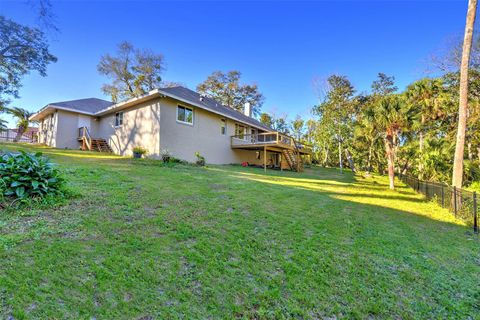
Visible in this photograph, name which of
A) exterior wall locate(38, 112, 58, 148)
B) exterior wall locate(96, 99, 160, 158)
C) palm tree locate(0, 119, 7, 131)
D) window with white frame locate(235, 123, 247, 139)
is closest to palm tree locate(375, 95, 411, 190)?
window with white frame locate(235, 123, 247, 139)

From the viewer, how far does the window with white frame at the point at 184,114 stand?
14.7 m

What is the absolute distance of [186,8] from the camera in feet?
41.3

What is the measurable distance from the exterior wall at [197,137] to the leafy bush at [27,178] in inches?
347

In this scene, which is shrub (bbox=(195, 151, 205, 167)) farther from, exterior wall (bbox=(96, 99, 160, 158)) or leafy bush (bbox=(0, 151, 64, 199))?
leafy bush (bbox=(0, 151, 64, 199))

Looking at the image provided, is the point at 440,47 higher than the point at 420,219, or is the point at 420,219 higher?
the point at 440,47

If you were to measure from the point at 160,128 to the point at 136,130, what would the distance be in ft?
8.14

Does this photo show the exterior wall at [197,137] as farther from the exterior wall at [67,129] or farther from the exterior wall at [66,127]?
the exterior wall at [67,129]

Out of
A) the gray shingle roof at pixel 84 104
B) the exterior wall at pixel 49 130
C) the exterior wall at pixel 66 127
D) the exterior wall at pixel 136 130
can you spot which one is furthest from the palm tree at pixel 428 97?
the exterior wall at pixel 49 130

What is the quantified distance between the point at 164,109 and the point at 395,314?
13.5 m

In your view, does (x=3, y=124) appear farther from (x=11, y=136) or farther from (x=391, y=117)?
(x=391, y=117)

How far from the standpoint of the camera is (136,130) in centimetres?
1521

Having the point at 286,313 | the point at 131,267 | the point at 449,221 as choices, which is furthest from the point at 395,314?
the point at 449,221

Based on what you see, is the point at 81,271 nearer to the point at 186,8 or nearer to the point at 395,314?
the point at 395,314

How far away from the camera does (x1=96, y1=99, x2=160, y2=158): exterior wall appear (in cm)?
1398
